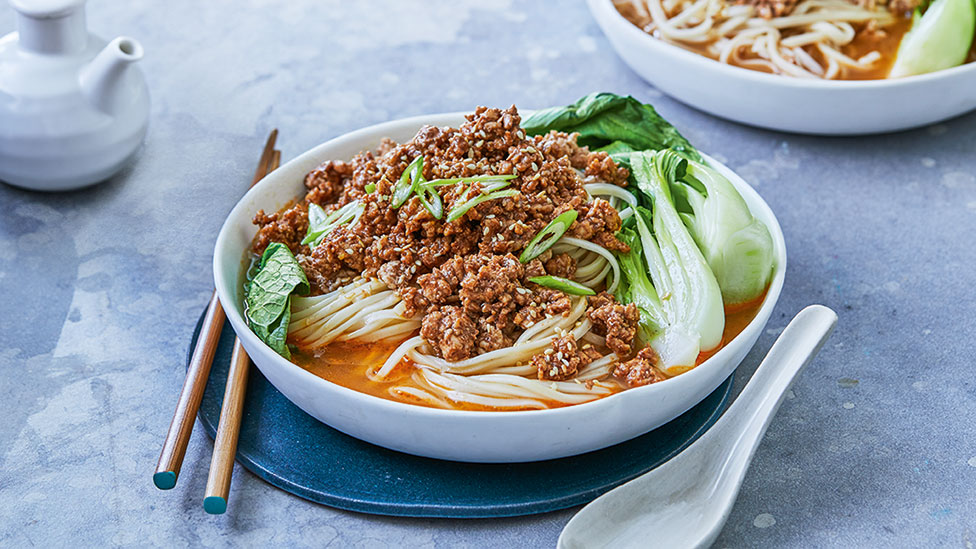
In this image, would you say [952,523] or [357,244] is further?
[357,244]

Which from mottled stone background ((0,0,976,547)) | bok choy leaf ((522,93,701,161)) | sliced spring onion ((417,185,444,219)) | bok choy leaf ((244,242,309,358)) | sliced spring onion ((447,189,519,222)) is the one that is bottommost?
mottled stone background ((0,0,976,547))

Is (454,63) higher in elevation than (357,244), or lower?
lower

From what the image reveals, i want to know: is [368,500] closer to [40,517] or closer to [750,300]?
[40,517]

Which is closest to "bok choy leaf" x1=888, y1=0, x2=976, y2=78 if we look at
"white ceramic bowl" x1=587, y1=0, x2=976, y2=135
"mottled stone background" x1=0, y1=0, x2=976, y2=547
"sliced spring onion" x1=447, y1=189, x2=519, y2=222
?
"white ceramic bowl" x1=587, y1=0, x2=976, y2=135

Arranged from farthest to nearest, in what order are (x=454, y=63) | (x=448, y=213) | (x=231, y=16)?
(x=231, y=16)
(x=454, y=63)
(x=448, y=213)

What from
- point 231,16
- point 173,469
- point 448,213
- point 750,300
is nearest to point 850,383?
point 750,300

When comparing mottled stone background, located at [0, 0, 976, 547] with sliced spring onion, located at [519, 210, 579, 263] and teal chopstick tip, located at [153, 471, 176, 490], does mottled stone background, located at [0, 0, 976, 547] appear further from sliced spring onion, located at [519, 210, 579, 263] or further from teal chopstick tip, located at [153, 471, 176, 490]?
sliced spring onion, located at [519, 210, 579, 263]
